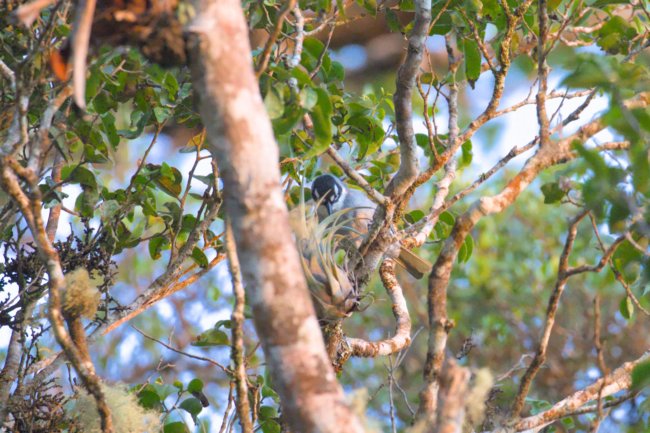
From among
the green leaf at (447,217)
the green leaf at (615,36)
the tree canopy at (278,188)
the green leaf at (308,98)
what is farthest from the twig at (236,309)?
the green leaf at (615,36)

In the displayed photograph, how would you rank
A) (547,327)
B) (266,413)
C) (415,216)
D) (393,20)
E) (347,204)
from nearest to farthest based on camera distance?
1. (547,327)
2. (266,413)
3. (393,20)
4. (415,216)
5. (347,204)

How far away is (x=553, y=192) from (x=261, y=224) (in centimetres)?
107

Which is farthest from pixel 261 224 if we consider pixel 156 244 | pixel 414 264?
pixel 414 264

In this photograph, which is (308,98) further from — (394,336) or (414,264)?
(414,264)

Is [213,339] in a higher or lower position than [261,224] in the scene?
higher

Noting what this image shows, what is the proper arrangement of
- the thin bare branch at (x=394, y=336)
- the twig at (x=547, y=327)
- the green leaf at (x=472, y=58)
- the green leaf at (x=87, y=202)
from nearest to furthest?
the twig at (x=547, y=327)
the green leaf at (x=87, y=202)
the thin bare branch at (x=394, y=336)
the green leaf at (x=472, y=58)

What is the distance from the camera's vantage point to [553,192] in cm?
202

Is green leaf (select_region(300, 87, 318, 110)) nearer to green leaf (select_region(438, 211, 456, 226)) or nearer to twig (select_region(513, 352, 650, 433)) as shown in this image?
twig (select_region(513, 352, 650, 433))

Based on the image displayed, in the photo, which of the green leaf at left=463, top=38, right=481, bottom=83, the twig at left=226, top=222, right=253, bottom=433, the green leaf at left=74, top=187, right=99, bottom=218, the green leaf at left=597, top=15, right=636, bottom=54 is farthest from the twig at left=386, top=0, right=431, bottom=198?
the twig at left=226, top=222, right=253, bottom=433

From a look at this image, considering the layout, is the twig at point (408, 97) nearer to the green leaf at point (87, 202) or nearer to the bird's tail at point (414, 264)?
the green leaf at point (87, 202)

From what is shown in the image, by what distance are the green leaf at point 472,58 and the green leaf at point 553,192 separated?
1.76 feet

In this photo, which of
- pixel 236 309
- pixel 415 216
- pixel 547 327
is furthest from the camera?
pixel 415 216

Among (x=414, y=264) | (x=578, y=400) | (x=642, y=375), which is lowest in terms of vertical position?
(x=642, y=375)

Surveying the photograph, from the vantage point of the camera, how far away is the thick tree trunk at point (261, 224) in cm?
116
